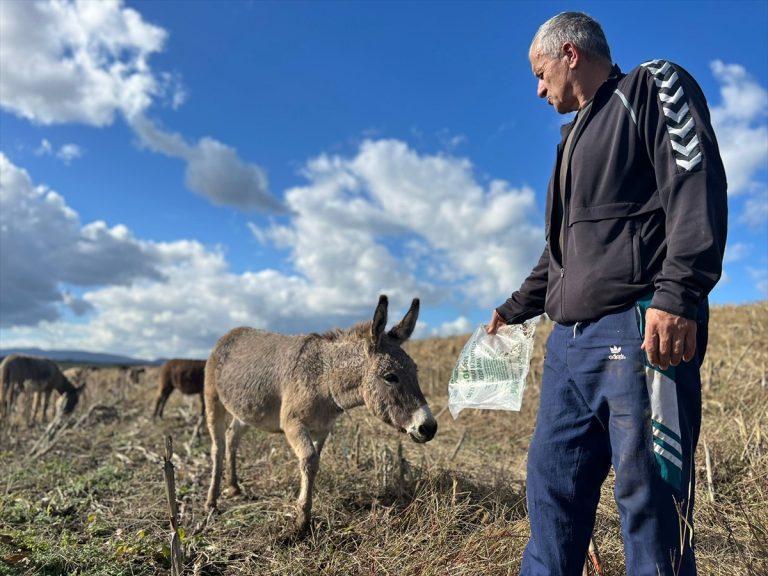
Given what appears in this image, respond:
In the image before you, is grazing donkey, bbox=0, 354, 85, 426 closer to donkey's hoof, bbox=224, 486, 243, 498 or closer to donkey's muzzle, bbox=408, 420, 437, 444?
donkey's hoof, bbox=224, 486, 243, 498

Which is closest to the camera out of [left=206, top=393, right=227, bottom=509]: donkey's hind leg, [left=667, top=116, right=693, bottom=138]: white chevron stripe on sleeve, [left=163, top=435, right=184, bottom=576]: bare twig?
[left=667, top=116, right=693, bottom=138]: white chevron stripe on sleeve

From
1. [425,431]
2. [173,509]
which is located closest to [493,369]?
[425,431]

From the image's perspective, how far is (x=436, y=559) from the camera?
3863mm

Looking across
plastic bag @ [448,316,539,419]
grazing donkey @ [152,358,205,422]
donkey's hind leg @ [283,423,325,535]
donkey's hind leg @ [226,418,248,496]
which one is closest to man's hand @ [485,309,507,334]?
plastic bag @ [448,316,539,419]

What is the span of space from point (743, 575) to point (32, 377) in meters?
21.2

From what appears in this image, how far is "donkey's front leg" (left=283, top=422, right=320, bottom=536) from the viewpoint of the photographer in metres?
4.79

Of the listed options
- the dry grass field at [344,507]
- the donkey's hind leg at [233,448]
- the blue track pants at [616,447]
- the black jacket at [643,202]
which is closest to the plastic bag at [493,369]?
the blue track pants at [616,447]

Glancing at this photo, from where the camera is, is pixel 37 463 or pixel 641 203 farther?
pixel 37 463

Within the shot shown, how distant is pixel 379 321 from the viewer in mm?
5027

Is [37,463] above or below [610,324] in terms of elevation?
below

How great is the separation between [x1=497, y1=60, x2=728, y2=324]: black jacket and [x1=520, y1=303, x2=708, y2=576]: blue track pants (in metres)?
0.20

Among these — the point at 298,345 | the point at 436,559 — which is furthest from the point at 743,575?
the point at 298,345

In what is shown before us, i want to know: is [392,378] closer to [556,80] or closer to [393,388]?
[393,388]

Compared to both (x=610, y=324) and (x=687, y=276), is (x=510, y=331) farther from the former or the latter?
(x=687, y=276)
